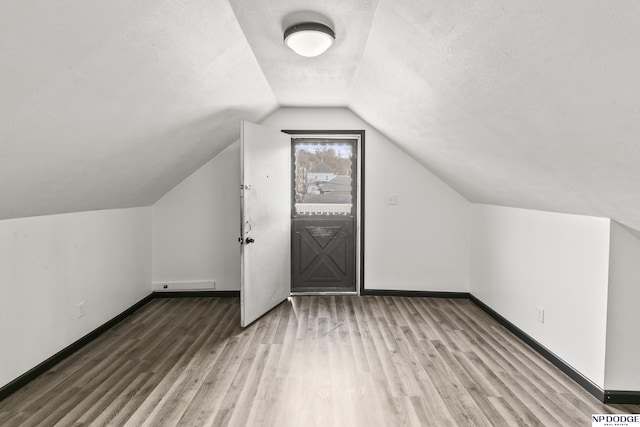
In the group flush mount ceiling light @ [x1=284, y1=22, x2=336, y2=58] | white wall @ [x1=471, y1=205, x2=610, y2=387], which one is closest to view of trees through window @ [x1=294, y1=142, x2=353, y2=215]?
white wall @ [x1=471, y1=205, x2=610, y2=387]

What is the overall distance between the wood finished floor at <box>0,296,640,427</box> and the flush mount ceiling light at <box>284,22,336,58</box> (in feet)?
7.30

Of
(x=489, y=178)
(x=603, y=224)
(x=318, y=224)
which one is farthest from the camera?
(x=318, y=224)

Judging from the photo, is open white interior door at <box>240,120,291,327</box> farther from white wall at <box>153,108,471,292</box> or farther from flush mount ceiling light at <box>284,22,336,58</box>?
flush mount ceiling light at <box>284,22,336,58</box>

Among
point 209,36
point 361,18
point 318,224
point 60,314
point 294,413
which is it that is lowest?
point 294,413

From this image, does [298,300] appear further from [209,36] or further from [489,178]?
[209,36]

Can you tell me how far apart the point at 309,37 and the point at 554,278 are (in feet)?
8.21

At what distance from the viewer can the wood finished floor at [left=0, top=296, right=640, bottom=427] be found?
187 cm

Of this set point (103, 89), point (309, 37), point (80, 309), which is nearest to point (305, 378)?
point (80, 309)

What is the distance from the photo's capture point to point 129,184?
2881 millimetres

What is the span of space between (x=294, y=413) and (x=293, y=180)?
281 centimetres

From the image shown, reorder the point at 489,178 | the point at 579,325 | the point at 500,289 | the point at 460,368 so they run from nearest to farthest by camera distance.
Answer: the point at 579,325, the point at 460,368, the point at 489,178, the point at 500,289

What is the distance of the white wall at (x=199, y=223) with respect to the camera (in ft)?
13.0

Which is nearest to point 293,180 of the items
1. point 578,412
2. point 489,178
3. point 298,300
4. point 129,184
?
point 298,300

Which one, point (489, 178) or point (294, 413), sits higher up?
point (489, 178)
